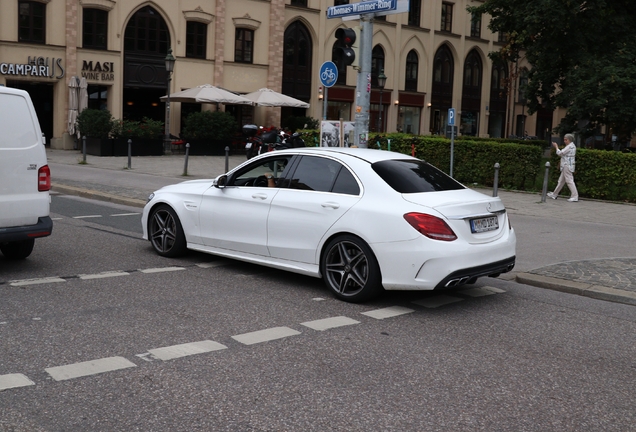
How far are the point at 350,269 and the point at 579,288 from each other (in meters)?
2.57

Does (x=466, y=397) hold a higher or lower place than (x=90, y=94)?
lower

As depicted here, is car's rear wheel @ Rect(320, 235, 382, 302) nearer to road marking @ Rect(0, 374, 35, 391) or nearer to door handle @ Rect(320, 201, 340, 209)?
door handle @ Rect(320, 201, 340, 209)

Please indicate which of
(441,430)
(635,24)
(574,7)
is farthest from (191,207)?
(635,24)

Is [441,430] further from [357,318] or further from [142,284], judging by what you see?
[142,284]

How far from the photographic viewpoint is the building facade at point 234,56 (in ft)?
112

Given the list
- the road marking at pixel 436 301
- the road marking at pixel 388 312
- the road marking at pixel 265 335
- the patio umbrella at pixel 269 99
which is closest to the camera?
the road marking at pixel 265 335

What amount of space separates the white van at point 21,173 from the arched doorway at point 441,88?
45.9m

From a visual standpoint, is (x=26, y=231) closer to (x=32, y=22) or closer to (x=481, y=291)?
(x=481, y=291)

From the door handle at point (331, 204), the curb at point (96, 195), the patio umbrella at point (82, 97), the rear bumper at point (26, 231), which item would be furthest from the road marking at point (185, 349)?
the patio umbrella at point (82, 97)

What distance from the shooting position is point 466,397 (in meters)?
4.62

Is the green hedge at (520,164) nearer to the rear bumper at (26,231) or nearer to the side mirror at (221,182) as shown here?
the side mirror at (221,182)

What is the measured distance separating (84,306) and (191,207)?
2348 millimetres

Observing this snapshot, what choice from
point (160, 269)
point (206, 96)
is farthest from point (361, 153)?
point (206, 96)

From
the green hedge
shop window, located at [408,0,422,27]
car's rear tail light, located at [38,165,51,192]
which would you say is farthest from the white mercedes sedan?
shop window, located at [408,0,422,27]
